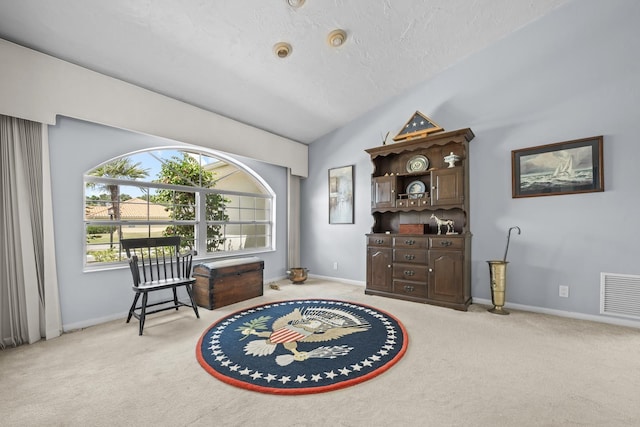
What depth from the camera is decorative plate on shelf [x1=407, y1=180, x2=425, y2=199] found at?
13.2 feet

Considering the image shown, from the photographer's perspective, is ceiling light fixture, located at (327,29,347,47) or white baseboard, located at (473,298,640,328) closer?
white baseboard, located at (473,298,640,328)

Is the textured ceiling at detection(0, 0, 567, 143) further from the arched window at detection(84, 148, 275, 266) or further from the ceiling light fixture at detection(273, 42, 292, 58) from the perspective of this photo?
the arched window at detection(84, 148, 275, 266)

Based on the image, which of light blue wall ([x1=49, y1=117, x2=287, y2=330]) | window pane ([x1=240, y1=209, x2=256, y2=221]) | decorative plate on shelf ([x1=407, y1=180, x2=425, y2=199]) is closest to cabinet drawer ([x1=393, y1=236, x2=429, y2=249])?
decorative plate on shelf ([x1=407, y1=180, x2=425, y2=199])

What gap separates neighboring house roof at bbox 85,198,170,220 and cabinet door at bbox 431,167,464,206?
3.62 m

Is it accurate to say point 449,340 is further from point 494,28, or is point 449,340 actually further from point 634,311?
point 494,28

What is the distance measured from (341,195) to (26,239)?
3981mm

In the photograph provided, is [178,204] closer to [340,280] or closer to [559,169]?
[340,280]

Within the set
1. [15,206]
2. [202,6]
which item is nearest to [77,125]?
[15,206]

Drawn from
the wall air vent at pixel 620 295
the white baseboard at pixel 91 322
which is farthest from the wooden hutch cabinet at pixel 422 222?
the white baseboard at pixel 91 322

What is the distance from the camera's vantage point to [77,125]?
2.88 metres

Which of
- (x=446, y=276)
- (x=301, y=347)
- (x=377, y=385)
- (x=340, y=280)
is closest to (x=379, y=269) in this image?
(x=446, y=276)

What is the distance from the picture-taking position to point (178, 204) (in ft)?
12.6

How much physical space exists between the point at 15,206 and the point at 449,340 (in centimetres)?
412

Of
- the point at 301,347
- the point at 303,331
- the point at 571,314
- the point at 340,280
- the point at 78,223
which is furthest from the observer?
the point at 340,280
